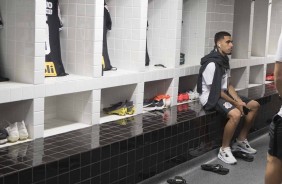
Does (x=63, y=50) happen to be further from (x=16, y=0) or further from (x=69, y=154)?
(x=69, y=154)

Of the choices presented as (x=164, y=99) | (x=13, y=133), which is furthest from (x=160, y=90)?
(x=13, y=133)

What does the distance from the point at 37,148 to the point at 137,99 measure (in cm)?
155

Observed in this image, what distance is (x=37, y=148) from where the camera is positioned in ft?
11.9

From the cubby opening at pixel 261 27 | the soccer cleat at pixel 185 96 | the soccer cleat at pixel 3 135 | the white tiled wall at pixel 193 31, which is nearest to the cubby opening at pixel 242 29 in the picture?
the cubby opening at pixel 261 27

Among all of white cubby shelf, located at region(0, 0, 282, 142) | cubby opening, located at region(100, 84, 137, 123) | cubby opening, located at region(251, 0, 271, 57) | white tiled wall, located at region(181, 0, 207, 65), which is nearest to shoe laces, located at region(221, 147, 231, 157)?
white cubby shelf, located at region(0, 0, 282, 142)

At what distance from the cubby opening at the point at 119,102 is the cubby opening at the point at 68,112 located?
289 mm

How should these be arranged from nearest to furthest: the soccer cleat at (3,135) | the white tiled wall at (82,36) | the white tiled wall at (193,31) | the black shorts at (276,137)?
the black shorts at (276,137), the soccer cleat at (3,135), the white tiled wall at (82,36), the white tiled wall at (193,31)

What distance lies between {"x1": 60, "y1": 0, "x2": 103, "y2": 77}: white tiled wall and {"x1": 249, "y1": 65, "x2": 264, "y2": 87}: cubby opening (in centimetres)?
378

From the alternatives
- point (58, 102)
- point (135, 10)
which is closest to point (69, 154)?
point (58, 102)

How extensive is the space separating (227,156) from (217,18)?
1.90 metres

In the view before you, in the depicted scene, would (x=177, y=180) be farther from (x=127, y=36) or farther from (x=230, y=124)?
(x=127, y=36)

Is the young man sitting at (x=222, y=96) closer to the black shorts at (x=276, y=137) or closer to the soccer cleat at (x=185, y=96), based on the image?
the soccer cleat at (x=185, y=96)

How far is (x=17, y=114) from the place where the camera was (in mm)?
3883

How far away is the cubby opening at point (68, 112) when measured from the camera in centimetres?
435
